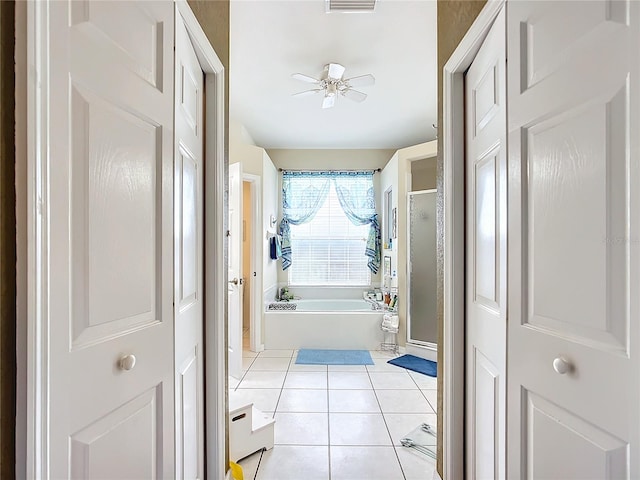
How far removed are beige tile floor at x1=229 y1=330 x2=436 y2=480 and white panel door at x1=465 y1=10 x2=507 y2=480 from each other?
69cm

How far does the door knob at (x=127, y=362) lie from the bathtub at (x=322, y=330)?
126 inches

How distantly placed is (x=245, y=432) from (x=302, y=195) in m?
3.84

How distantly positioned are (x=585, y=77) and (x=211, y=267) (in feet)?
4.50

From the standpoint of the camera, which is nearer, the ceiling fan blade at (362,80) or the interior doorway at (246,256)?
the ceiling fan blade at (362,80)

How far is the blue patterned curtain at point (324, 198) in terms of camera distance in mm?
5250

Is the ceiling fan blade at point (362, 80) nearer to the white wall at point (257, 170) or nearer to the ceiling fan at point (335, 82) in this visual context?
the ceiling fan at point (335, 82)

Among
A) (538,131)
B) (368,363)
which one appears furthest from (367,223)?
(538,131)

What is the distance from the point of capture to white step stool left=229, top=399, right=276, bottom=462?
1.88 metres

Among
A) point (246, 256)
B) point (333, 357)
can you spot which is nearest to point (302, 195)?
point (246, 256)

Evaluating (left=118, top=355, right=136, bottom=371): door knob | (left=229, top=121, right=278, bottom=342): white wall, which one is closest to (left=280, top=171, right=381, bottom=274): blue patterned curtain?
(left=229, top=121, right=278, bottom=342): white wall

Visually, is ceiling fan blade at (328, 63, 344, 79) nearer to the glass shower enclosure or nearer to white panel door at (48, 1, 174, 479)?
the glass shower enclosure

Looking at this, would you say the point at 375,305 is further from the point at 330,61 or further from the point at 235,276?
the point at 330,61

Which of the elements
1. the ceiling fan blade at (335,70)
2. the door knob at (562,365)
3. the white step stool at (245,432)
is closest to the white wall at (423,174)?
the ceiling fan blade at (335,70)

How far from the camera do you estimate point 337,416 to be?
2.41 meters
